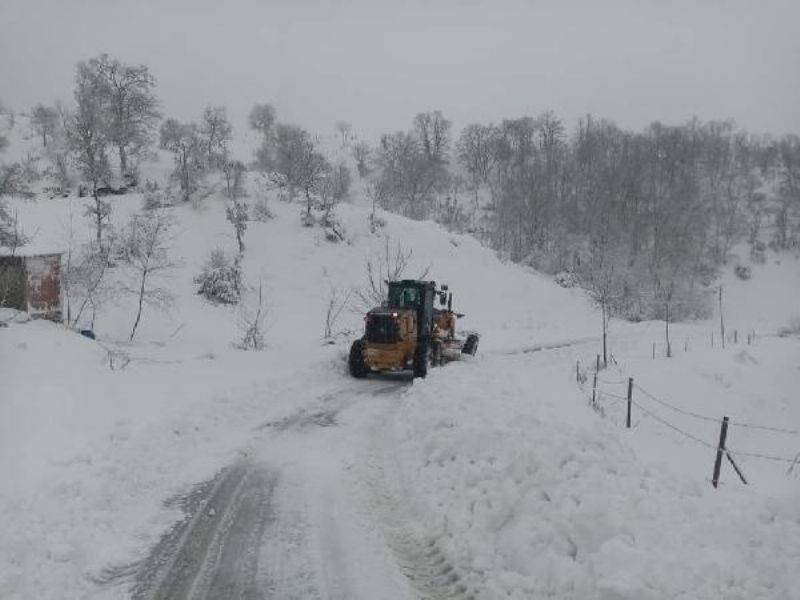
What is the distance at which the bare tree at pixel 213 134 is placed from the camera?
5381 cm

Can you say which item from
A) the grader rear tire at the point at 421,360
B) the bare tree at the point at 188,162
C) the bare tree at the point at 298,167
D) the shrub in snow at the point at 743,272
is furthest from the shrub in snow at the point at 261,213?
the shrub in snow at the point at 743,272

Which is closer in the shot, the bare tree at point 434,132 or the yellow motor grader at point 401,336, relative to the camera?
the yellow motor grader at point 401,336

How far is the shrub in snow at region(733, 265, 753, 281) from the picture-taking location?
57.4m

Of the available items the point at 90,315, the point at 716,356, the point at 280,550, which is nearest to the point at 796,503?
the point at 280,550

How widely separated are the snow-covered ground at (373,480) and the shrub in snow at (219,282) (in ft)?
42.7

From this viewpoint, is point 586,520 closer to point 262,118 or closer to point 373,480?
point 373,480

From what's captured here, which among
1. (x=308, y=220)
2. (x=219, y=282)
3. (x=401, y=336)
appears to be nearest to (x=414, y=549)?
(x=401, y=336)

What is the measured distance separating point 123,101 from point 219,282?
24282 millimetres

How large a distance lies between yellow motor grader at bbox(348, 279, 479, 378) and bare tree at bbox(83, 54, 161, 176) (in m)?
37.4

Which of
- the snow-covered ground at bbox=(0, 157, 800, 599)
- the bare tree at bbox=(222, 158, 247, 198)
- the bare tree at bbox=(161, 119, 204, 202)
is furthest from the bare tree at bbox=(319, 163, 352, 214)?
the snow-covered ground at bbox=(0, 157, 800, 599)

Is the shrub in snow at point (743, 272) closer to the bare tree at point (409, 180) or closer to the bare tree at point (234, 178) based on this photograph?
the bare tree at point (409, 180)

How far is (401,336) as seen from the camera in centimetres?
1773

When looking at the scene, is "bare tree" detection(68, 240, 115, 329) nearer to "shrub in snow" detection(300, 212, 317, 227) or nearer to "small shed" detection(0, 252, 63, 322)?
"small shed" detection(0, 252, 63, 322)

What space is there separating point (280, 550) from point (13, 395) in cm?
774
